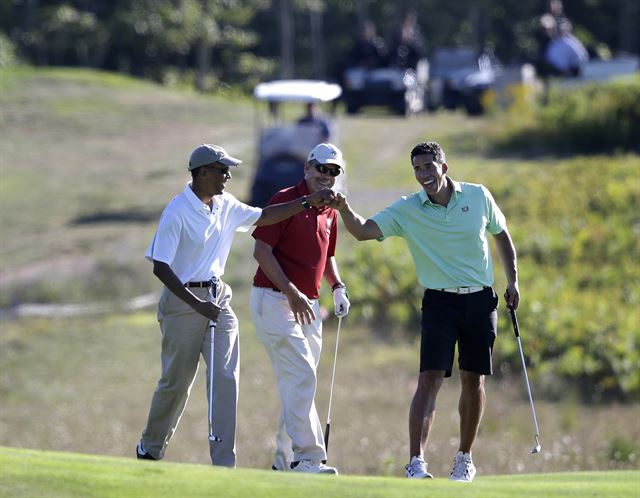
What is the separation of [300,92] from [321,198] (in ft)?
50.8

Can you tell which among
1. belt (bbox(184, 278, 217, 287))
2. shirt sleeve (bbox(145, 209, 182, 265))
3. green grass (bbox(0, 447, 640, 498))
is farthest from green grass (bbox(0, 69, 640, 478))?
shirt sleeve (bbox(145, 209, 182, 265))

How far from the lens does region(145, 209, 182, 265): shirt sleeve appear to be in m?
8.64

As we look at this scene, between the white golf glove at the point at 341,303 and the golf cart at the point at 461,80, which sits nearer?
the white golf glove at the point at 341,303

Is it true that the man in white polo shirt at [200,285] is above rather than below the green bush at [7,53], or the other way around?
above

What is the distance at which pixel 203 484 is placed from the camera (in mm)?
7273

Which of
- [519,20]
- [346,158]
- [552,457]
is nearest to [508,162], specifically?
[346,158]

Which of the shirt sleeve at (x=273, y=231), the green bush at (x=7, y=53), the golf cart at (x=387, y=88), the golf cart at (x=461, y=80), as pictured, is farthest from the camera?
the green bush at (x=7, y=53)

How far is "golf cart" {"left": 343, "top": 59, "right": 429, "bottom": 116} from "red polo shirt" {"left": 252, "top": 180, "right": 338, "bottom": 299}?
30.9 m

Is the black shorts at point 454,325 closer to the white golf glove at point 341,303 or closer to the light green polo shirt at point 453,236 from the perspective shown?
the light green polo shirt at point 453,236

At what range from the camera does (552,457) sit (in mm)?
14578

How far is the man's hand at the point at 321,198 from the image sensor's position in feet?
29.0

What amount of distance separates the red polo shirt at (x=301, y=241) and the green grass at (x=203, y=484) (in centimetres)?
152

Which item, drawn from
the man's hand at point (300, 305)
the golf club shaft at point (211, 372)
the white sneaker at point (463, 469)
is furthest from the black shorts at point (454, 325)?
the golf club shaft at point (211, 372)

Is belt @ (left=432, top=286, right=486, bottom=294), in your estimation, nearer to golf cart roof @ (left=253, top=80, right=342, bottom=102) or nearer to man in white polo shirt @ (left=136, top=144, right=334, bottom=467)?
man in white polo shirt @ (left=136, top=144, right=334, bottom=467)
